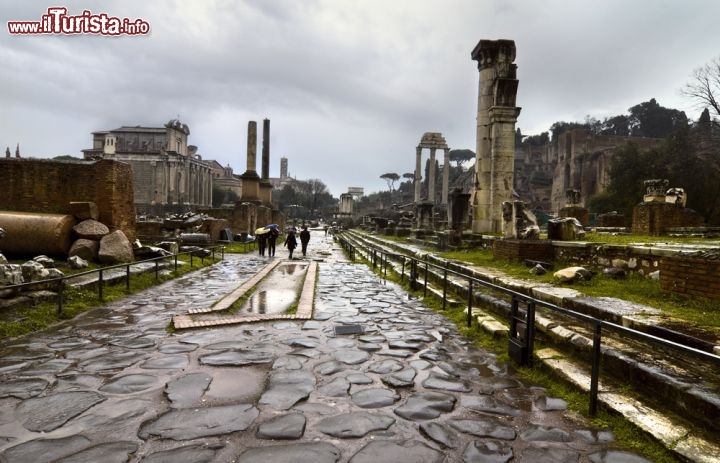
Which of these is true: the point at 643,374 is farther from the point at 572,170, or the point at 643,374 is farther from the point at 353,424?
the point at 572,170

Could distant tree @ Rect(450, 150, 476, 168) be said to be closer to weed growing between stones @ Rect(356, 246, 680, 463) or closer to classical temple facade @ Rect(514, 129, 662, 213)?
classical temple facade @ Rect(514, 129, 662, 213)

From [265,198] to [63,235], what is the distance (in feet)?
74.9

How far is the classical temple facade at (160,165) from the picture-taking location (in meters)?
76.5

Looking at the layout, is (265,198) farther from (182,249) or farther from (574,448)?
(574,448)

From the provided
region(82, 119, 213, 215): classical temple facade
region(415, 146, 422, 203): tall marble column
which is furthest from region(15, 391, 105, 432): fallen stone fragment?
region(82, 119, 213, 215): classical temple facade

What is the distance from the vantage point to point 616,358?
11.1 ft

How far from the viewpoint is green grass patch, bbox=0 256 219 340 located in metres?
4.90

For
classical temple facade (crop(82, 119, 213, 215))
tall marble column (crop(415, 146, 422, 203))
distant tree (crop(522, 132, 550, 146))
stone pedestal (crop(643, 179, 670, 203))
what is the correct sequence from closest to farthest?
stone pedestal (crop(643, 179, 670, 203)) → tall marble column (crop(415, 146, 422, 203)) → classical temple facade (crop(82, 119, 213, 215)) → distant tree (crop(522, 132, 550, 146))

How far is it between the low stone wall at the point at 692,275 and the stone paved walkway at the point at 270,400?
2724mm

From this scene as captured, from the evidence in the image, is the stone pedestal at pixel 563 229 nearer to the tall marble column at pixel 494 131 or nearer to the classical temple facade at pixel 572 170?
the tall marble column at pixel 494 131

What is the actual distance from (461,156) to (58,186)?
302ft

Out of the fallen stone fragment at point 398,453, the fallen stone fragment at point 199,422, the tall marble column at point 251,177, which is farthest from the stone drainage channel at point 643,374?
the tall marble column at point 251,177

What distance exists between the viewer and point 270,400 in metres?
3.19

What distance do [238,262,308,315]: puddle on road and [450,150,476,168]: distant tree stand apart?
87.8 metres
